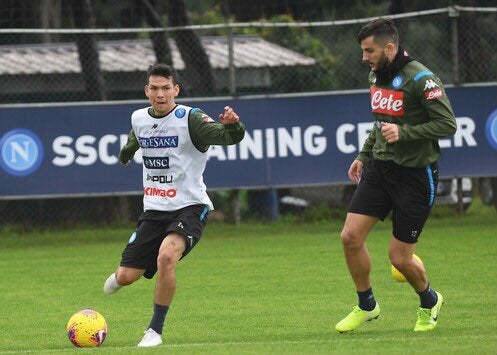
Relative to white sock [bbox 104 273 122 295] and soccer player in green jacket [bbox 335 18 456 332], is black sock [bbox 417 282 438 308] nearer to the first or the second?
soccer player in green jacket [bbox 335 18 456 332]

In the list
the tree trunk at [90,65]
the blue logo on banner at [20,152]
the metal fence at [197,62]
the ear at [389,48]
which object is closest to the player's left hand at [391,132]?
the ear at [389,48]

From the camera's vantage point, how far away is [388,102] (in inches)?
300

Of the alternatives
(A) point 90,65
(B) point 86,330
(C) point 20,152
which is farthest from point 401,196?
(A) point 90,65

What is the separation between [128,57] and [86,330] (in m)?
12.4

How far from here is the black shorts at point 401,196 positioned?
25.1 ft

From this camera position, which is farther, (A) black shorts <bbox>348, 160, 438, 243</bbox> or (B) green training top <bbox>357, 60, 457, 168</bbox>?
(A) black shorts <bbox>348, 160, 438, 243</bbox>

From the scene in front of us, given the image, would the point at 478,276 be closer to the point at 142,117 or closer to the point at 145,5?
the point at 142,117

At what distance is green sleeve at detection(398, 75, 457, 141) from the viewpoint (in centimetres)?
738

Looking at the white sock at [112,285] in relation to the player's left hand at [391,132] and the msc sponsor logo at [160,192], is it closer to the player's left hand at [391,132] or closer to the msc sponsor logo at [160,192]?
the msc sponsor logo at [160,192]

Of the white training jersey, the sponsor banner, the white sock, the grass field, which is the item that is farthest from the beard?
the sponsor banner

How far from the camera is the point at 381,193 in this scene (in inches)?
Answer: 306

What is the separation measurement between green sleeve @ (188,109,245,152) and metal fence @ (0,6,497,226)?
698cm

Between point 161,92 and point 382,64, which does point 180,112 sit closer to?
point 161,92

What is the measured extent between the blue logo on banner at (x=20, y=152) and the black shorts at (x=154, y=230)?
23.1 ft
